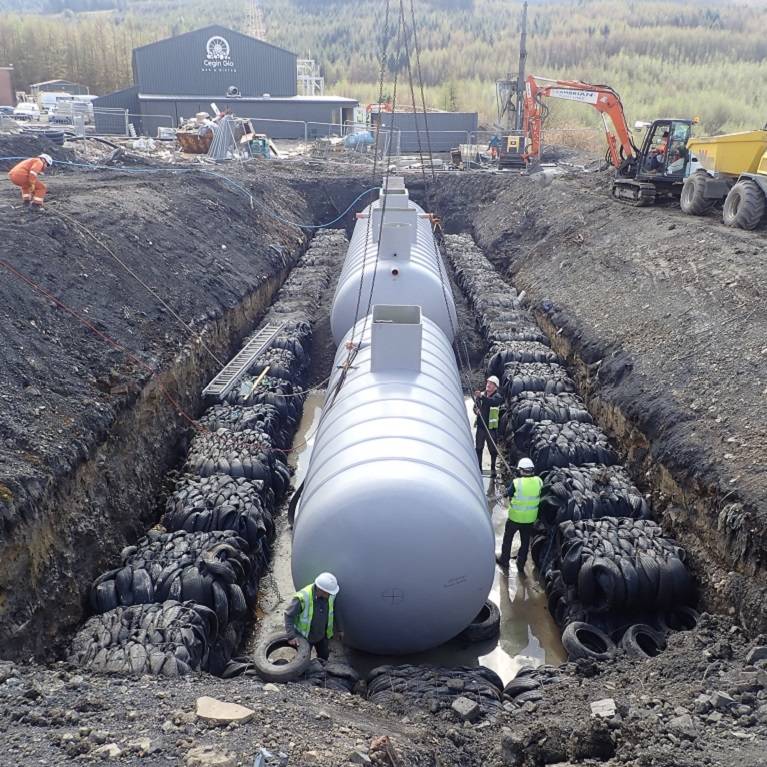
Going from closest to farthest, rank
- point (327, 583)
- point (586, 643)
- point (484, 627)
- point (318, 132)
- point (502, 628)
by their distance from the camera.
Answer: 1. point (327, 583)
2. point (586, 643)
3. point (484, 627)
4. point (502, 628)
5. point (318, 132)

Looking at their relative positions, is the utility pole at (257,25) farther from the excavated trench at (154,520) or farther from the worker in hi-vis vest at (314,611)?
the worker in hi-vis vest at (314,611)

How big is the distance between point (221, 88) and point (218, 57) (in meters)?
1.74

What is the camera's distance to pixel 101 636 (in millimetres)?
6473

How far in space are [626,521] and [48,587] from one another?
21.5ft

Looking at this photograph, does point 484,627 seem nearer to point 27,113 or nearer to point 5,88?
point 27,113

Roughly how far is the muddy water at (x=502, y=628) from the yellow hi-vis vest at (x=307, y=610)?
1182 millimetres

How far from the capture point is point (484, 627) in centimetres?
790

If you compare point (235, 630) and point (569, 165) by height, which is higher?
point (569, 165)

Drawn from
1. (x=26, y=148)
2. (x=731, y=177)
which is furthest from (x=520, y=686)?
(x=26, y=148)

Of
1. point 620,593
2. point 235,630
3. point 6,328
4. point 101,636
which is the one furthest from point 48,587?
point 620,593

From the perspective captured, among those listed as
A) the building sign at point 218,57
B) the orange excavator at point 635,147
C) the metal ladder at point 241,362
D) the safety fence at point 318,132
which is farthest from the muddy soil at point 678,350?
the building sign at point 218,57

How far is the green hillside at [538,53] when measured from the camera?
157 ft

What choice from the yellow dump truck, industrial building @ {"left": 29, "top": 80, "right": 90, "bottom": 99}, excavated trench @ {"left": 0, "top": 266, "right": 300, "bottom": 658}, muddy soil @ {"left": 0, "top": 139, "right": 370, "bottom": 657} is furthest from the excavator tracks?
industrial building @ {"left": 29, "top": 80, "right": 90, "bottom": 99}

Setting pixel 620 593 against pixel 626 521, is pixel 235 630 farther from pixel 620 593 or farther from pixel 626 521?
pixel 626 521
